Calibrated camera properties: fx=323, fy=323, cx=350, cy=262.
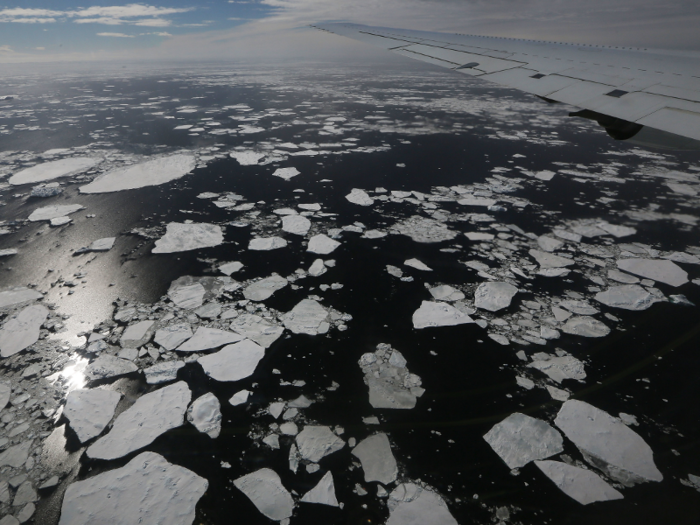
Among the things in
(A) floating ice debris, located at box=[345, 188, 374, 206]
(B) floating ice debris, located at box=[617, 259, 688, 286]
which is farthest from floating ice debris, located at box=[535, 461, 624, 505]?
(A) floating ice debris, located at box=[345, 188, 374, 206]

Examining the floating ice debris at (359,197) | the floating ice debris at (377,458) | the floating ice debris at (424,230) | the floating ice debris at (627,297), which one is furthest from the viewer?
the floating ice debris at (359,197)

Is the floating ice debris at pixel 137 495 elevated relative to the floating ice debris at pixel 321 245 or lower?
lower

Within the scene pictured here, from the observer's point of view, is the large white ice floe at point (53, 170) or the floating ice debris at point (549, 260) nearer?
the floating ice debris at point (549, 260)

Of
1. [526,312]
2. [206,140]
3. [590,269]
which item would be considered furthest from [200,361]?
[206,140]

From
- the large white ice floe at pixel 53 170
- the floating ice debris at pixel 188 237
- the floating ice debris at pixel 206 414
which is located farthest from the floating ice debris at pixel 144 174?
the floating ice debris at pixel 206 414

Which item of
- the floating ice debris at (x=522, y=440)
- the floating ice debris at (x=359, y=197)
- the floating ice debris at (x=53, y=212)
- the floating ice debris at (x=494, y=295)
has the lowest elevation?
the floating ice debris at (x=522, y=440)

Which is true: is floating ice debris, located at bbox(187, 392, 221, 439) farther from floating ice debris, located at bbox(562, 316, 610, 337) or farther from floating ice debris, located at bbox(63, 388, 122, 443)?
floating ice debris, located at bbox(562, 316, 610, 337)

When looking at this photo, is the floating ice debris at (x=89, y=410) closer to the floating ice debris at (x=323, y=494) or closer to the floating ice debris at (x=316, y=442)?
the floating ice debris at (x=316, y=442)

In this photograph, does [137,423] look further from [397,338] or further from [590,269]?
[590,269]
